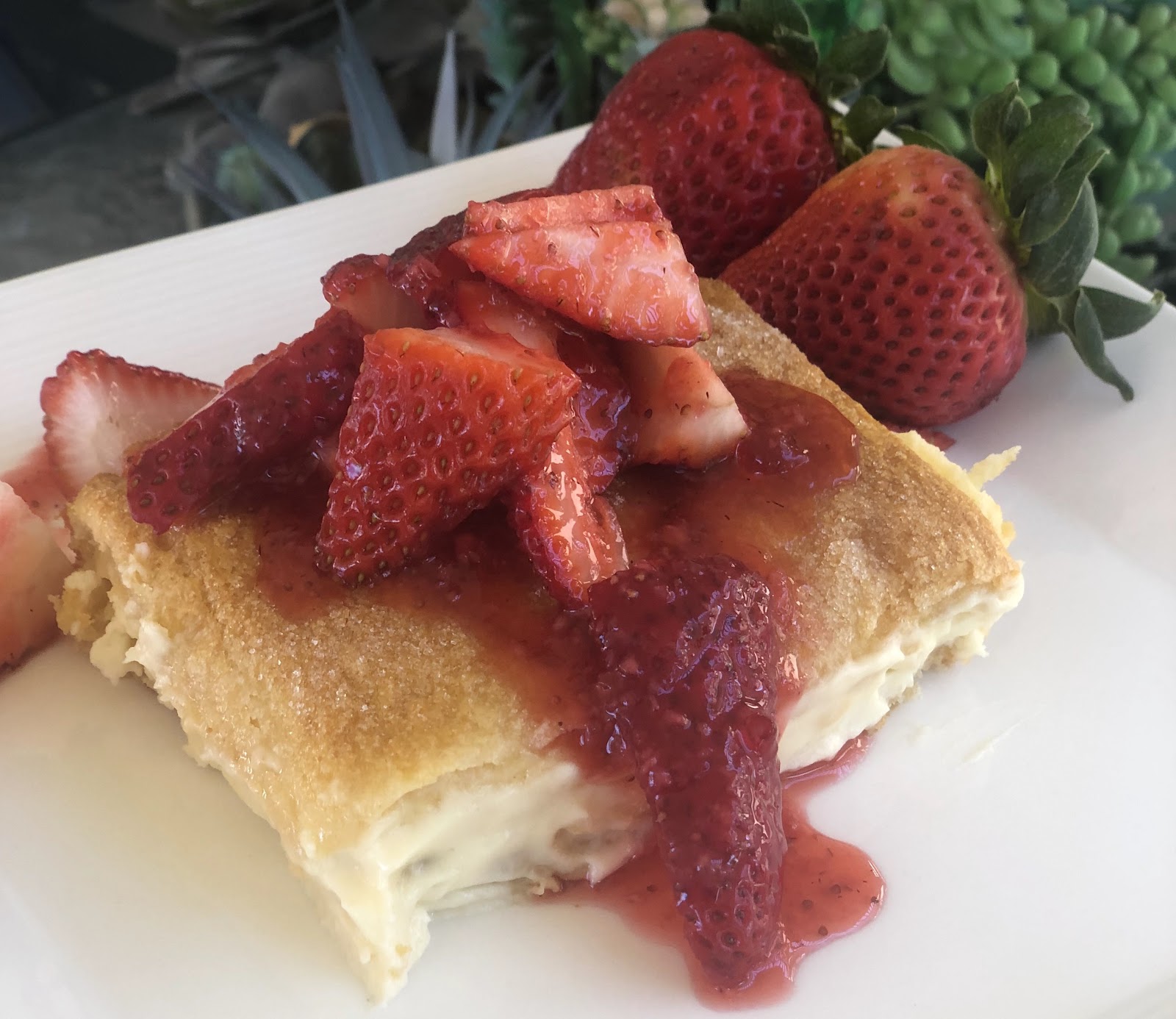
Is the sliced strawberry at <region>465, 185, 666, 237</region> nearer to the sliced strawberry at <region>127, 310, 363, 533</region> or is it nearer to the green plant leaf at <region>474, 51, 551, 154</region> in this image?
the sliced strawberry at <region>127, 310, 363, 533</region>

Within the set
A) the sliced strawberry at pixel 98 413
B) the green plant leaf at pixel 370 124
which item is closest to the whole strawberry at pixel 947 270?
the sliced strawberry at pixel 98 413

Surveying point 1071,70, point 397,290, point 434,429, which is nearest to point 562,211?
point 397,290

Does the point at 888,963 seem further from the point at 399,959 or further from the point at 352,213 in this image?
the point at 352,213

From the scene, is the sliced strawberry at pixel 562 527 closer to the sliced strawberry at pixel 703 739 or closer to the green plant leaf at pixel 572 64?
the sliced strawberry at pixel 703 739

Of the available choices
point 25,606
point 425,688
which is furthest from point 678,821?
point 25,606

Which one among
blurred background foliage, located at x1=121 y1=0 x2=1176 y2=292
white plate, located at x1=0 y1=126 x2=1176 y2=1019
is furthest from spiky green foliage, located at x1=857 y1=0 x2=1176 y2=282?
white plate, located at x1=0 y1=126 x2=1176 y2=1019
